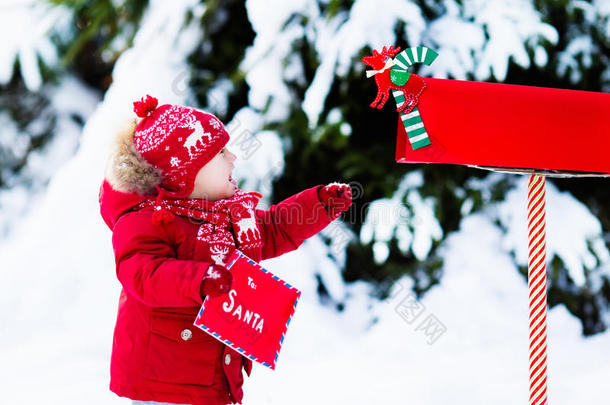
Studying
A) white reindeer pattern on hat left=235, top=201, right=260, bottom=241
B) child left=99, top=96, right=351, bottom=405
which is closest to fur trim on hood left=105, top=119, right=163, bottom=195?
child left=99, top=96, right=351, bottom=405

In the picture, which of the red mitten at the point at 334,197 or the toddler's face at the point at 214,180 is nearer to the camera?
the toddler's face at the point at 214,180

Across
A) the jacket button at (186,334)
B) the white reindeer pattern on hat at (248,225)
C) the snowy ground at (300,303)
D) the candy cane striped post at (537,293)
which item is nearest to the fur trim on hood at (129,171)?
the white reindeer pattern on hat at (248,225)

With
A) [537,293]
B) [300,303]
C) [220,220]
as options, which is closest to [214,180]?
[220,220]

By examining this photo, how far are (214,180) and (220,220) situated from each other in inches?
3.8

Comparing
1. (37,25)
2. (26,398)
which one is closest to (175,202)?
(26,398)

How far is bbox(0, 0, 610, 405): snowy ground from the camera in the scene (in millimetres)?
2355

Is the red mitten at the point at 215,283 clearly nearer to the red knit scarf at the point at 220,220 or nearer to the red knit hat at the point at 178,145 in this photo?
the red knit scarf at the point at 220,220

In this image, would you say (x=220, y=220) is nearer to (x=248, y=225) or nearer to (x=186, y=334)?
(x=248, y=225)

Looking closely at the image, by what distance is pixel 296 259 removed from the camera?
261 cm

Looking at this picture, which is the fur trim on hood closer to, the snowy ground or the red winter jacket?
the red winter jacket

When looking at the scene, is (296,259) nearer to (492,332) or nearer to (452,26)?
A: (492,332)

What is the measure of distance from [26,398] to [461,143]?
1.68 m

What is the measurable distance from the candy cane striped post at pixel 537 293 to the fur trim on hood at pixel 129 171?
89cm

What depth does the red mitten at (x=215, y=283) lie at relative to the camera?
48.2 inches
